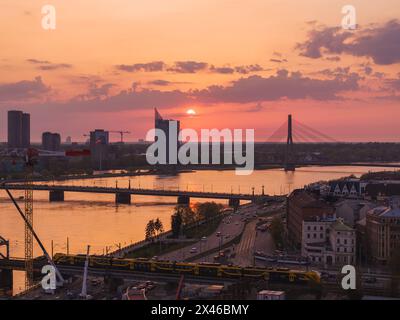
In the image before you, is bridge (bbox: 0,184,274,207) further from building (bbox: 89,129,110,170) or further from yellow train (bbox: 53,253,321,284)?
building (bbox: 89,129,110,170)

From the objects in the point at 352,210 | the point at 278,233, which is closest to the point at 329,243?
the point at 278,233

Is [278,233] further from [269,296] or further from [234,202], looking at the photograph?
[234,202]

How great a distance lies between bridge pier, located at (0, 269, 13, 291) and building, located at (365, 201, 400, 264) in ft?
12.2

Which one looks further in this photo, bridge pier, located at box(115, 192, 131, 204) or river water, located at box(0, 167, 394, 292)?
bridge pier, located at box(115, 192, 131, 204)

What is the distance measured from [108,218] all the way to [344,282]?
6806 millimetres

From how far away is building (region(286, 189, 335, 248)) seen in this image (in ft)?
23.3

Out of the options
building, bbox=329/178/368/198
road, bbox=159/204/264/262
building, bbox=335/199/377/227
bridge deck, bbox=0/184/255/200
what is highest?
building, bbox=329/178/368/198

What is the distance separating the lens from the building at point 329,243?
6.26 m

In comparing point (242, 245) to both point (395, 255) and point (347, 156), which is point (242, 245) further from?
point (347, 156)

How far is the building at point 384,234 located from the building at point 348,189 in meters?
2.56

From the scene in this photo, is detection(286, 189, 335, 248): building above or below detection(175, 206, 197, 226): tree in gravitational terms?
above

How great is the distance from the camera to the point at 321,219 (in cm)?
691

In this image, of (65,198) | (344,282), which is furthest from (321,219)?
(65,198)

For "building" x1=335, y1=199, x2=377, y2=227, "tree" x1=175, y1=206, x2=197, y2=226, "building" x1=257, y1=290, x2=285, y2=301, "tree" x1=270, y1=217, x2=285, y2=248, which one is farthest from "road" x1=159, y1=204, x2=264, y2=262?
"building" x1=257, y1=290, x2=285, y2=301
